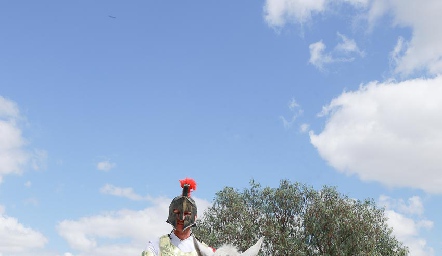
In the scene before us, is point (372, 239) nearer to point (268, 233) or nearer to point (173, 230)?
point (268, 233)

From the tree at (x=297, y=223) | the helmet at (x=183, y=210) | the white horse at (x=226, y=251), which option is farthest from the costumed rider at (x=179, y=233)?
the tree at (x=297, y=223)

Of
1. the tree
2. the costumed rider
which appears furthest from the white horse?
the tree

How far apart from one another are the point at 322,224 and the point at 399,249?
830 centimetres

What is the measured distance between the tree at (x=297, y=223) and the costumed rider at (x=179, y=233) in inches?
1093

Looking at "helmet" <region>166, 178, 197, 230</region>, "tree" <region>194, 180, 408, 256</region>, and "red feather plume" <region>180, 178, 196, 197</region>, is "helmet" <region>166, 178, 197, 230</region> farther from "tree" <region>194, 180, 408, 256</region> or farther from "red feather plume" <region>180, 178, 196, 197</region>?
"tree" <region>194, 180, 408, 256</region>

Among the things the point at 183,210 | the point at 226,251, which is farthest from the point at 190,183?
the point at 226,251

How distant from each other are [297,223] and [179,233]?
106ft

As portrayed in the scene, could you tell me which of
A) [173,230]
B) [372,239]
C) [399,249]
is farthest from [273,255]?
[173,230]

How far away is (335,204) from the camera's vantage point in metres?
37.9

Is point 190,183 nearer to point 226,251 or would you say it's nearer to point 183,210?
point 183,210

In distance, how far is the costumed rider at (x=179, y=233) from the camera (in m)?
7.66

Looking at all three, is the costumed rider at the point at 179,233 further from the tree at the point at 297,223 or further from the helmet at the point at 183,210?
the tree at the point at 297,223

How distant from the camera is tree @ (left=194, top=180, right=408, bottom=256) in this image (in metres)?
36.9

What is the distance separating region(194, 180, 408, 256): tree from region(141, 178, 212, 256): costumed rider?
91.0ft
